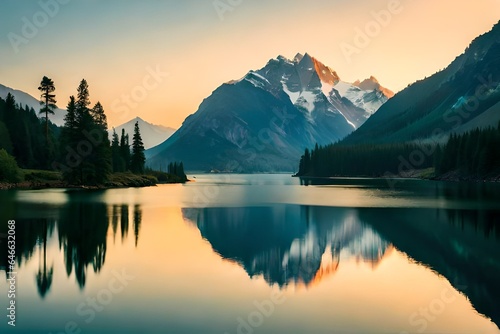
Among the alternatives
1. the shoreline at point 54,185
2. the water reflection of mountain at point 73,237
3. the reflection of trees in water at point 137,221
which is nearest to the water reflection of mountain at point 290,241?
the reflection of trees in water at point 137,221

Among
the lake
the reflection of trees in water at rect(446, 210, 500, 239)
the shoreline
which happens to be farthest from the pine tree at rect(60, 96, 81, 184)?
the reflection of trees in water at rect(446, 210, 500, 239)

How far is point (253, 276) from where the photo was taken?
29.6m

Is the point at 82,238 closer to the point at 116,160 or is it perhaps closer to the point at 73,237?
the point at 73,237

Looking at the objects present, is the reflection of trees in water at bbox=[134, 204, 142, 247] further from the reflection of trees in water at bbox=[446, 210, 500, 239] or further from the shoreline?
the shoreline

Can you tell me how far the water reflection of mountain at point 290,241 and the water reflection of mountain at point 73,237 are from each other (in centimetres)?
902

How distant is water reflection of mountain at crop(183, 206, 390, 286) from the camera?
105 ft

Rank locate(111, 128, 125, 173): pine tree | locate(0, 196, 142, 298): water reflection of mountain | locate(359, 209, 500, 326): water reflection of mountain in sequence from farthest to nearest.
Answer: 1. locate(111, 128, 125, 173): pine tree
2. locate(0, 196, 142, 298): water reflection of mountain
3. locate(359, 209, 500, 326): water reflection of mountain

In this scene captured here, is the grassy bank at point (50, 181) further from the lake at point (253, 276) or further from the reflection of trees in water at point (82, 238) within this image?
the lake at point (253, 276)

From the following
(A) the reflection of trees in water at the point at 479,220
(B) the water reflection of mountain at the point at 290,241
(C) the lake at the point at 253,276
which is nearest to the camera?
(C) the lake at the point at 253,276

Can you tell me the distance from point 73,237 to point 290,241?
19.3 meters

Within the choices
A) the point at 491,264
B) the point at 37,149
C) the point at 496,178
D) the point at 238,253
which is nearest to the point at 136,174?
the point at 37,149

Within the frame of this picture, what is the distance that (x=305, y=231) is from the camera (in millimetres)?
49000

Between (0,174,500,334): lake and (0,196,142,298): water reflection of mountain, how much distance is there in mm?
136

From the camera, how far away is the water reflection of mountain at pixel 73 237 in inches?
1191
